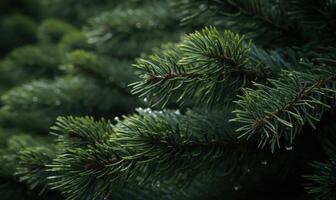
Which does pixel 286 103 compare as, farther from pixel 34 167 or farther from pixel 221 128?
pixel 34 167

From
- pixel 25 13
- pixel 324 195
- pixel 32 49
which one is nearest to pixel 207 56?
pixel 324 195

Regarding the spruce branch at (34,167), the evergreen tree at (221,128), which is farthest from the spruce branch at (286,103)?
the spruce branch at (34,167)

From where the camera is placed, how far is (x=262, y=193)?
791 mm

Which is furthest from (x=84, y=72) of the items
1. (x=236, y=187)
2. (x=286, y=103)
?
(x=286, y=103)

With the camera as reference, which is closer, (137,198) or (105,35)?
(137,198)

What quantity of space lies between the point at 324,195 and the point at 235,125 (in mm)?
165

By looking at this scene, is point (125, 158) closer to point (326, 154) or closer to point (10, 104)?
point (326, 154)

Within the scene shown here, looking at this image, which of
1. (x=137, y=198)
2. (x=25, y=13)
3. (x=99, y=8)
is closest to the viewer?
(x=137, y=198)

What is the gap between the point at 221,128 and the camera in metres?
0.72

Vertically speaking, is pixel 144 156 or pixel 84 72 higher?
pixel 84 72

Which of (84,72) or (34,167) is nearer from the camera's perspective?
(34,167)

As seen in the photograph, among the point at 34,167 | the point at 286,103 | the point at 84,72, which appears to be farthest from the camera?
the point at 84,72

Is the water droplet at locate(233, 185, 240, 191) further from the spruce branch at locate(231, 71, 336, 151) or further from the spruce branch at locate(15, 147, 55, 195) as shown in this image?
the spruce branch at locate(15, 147, 55, 195)

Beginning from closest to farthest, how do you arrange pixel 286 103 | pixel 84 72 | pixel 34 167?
pixel 286 103 < pixel 34 167 < pixel 84 72
